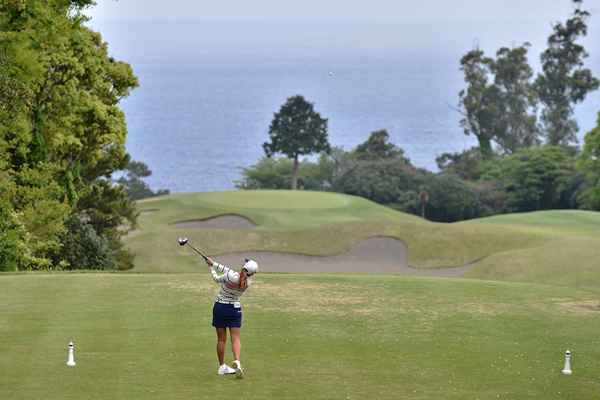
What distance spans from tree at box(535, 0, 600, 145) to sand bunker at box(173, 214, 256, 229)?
80039 mm

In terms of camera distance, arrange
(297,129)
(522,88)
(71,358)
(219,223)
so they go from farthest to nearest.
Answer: (522,88) < (297,129) < (219,223) < (71,358)

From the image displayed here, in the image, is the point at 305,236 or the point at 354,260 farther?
the point at 305,236

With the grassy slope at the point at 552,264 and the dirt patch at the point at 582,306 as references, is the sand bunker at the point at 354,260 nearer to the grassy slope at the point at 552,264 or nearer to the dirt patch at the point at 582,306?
the grassy slope at the point at 552,264

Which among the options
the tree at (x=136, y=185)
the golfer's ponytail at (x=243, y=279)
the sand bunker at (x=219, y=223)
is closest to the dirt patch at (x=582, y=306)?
the golfer's ponytail at (x=243, y=279)

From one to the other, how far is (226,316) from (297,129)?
3756 inches

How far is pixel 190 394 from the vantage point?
59.9 feet

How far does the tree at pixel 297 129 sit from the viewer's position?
114m

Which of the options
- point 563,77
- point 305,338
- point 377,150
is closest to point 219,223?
point 305,338

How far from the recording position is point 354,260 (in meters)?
60.0

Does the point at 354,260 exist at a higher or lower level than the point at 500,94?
lower

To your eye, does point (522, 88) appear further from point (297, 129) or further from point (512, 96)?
point (297, 129)

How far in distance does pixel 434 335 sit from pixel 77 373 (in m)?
8.32

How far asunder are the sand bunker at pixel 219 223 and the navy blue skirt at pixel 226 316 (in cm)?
5031

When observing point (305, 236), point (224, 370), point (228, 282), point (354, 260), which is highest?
point (305, 236)
